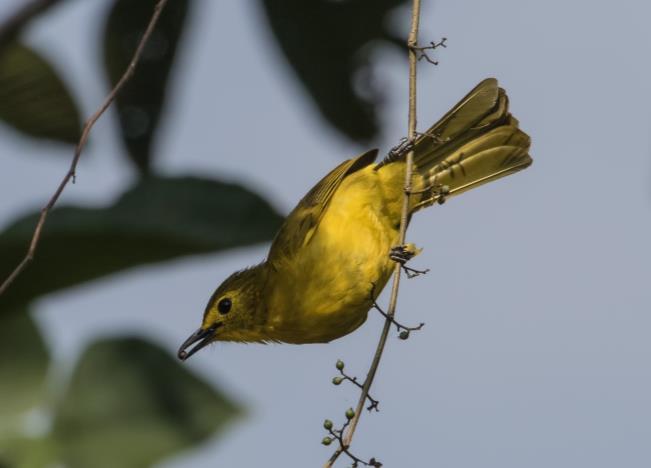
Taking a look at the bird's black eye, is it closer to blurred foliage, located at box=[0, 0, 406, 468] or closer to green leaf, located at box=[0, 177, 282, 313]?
blurred foliage, located at box=[0, 0, 406, 468]

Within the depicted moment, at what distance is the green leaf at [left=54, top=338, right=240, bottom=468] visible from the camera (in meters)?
4.53

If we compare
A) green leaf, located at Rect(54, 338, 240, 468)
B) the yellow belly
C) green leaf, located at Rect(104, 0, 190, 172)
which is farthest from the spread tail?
green leaf, located at Rect(104, 0, 190, 172)

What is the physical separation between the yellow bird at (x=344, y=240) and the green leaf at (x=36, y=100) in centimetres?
109

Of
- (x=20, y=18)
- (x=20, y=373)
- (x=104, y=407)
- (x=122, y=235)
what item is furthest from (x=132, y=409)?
(x=20, y=18)

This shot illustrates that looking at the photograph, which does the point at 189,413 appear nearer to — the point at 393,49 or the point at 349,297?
the point at 349,297

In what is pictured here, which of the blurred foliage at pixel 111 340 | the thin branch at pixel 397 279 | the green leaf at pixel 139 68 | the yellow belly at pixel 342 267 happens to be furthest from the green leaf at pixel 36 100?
the thin branch at pixel 397 279

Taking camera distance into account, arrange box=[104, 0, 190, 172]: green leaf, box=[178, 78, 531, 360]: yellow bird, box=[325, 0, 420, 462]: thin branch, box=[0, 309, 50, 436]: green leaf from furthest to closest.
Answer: box=[104, 0, 190, 172]: green leaf, box=[178, 78, 531, 360]: yellow bird, box=[0, 309, 50, 436]: green leaf, box=[325, 0, 420, 462]: thin branch

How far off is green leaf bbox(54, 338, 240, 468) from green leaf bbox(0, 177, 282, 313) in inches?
16.9

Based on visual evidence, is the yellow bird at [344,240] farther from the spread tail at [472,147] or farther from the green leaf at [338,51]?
the green leaf at [338,51]

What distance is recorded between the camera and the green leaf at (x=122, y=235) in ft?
13.9

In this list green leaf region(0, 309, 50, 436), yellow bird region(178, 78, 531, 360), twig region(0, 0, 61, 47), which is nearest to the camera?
twig region(0, 0, 61, 47)

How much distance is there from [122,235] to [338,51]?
7.23ft

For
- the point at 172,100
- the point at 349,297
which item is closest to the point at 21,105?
the point at 172,100

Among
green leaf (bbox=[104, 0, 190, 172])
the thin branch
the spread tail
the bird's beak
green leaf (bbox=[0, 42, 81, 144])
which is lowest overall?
the thin branch
